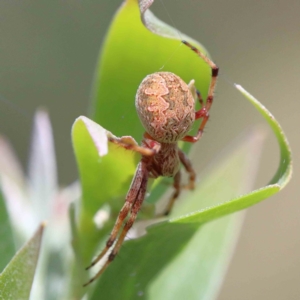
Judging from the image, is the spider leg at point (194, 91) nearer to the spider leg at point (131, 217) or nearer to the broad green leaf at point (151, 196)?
the broad green leaf at point (151, 196)

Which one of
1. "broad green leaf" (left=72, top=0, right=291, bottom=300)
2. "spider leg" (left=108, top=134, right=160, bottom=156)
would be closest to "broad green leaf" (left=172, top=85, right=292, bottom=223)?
"broad green leaf" (left=72, top=0, right=291, bottom=300)

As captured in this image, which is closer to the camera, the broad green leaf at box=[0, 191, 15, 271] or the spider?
the broad green leaf at box=[0, 191, 15, 271]

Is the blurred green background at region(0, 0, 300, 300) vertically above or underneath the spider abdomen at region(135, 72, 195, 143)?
underneath

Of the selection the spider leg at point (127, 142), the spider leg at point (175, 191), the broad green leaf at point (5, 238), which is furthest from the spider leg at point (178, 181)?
the broad green leaf at point (5, 238)

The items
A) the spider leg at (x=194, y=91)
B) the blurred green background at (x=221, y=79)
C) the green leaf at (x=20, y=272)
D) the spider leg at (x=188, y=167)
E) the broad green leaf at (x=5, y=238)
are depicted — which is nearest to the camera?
the green leaf at (x=20, y=272)

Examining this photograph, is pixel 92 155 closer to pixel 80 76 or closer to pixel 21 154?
pixel 21 154

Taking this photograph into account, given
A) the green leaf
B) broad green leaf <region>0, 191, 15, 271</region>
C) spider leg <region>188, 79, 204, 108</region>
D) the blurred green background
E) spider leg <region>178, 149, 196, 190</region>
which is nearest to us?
the green leaf

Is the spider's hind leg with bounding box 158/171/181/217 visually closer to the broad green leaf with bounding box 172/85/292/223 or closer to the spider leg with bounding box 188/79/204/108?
the spider leg with bounding box 188/79/204/108
